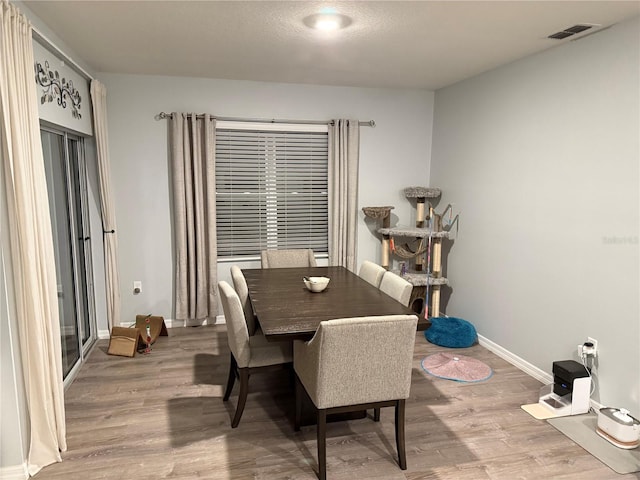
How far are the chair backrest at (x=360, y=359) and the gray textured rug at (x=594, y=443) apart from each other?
1221 mm

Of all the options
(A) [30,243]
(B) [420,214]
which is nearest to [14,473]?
(A) [30,243]

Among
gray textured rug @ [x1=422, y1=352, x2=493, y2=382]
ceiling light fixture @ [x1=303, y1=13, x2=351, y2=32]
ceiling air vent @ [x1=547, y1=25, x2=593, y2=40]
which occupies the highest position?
ceiling air vent @ [x1=547, y1=25, x2=593, y2=40]

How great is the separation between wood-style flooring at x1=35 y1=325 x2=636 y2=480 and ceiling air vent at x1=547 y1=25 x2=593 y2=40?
8.21 feet

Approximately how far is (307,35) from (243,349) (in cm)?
209

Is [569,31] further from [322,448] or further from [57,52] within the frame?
[57,52]

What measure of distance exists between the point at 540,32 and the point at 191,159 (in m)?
3.10

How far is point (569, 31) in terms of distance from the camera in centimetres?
285

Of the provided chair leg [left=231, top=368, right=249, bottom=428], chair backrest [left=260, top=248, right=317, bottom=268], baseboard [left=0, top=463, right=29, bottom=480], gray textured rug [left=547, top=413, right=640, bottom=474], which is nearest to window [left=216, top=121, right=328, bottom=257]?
chair backrest [left=260, top=248, right=317, bottom=268]

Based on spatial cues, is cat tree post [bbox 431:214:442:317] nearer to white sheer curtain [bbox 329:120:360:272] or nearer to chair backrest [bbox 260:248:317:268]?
white sheer curtain [bbox 329:120:360:272]

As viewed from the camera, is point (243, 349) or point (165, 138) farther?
point (165, 138)

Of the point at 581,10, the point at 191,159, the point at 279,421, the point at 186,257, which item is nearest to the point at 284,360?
the point at 279,421

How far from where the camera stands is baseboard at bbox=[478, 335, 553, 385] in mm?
3389

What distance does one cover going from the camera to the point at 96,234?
13.6 ft

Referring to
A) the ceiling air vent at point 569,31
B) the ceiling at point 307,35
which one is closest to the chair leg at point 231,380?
the ceiling at point 307,35
